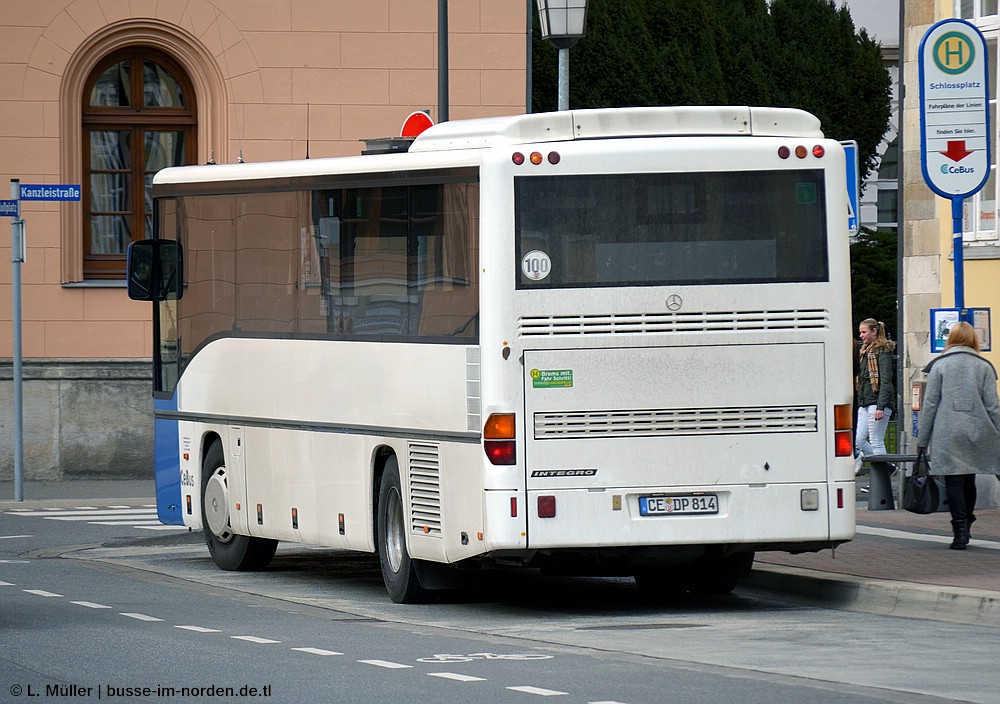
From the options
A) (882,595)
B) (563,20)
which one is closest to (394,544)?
(882,595)

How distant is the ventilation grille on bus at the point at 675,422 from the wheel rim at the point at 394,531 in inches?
62.6

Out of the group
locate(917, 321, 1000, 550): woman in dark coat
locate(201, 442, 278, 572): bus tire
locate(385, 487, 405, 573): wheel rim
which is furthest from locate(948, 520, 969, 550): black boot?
locate(201, 442, 278, 572): bus tire

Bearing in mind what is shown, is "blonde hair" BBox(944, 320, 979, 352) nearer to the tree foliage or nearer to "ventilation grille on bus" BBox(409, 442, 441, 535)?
"ventilation grille on bus" BBox(409, 442, 441, 535)

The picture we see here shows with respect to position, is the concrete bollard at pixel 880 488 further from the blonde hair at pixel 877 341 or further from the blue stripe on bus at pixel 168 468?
the blue stripe on bus at pixel 168 468

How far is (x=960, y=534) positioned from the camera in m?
14.6

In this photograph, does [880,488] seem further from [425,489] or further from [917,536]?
[425,489]

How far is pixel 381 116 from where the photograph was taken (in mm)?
25719

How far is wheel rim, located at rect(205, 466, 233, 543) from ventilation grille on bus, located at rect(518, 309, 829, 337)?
4.32m

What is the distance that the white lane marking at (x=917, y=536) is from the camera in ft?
49.5

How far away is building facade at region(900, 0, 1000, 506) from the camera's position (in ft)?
65.5

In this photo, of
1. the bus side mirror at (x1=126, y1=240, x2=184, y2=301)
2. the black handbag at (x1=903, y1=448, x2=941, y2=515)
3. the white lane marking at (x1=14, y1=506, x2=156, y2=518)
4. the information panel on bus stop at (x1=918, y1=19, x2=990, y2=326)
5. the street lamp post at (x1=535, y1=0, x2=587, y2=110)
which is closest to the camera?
the black handbag at (x1=903, y1=448, x2=941, y2=515)

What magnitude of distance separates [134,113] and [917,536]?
1338cm

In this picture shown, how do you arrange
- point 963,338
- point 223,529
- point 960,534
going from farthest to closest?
point 223,529
point 963,338
point 960,534

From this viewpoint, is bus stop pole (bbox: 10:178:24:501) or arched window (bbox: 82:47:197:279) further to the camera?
arched window (bbox: 82:47:197:279)
